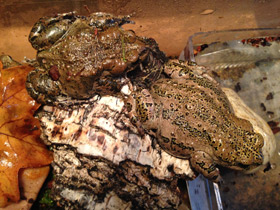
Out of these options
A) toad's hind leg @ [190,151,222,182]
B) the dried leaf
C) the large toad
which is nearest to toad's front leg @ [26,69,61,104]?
the large toad

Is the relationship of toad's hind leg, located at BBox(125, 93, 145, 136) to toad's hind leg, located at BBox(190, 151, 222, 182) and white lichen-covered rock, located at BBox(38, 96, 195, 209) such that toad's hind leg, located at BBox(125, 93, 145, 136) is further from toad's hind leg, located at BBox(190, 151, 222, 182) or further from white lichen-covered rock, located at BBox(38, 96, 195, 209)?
toad's hind leg, located at BBox(190, 151, 222, 182)

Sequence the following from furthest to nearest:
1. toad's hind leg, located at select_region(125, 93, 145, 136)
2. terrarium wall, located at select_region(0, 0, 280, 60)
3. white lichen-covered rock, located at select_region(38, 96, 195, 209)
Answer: terrarium wall, located at select_region(0, 0, 280, 60) < toad's hind leg, located at select_region(125, 93, 145, 136) < white lichen-covered rock, located at select_region(38, 96, 195, 209)

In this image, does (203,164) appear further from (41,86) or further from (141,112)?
(41,86)

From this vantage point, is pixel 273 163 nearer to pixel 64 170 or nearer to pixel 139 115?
pixel 139 115

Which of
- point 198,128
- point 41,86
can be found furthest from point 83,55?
point 198,128

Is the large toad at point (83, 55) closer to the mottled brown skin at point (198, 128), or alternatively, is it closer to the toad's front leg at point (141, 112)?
the toad's front leg at point (141, 112)

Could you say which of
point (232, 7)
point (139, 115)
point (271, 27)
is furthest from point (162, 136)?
point (271, 27)

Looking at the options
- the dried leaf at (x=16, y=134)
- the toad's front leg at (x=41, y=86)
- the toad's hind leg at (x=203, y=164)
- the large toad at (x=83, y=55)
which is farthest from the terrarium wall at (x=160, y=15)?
the toad's hind leg at (x=203, y=164)
